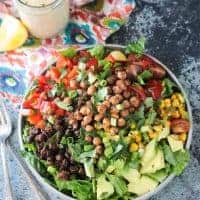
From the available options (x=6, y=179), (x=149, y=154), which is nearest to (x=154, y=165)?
(x=149, y=154)

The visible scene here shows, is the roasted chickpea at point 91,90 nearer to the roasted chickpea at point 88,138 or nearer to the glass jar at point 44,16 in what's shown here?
the roasted chickpea at point 88,138

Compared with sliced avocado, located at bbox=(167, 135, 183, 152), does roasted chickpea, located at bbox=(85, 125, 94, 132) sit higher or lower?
higher

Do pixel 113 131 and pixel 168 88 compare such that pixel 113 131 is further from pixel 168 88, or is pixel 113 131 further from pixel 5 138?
pixel 5 138

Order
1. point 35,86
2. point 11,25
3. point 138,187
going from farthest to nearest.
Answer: point 11,25, point 35,86, point 138,187

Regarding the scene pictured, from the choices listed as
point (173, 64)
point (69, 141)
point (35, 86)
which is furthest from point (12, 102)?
point (173, 64)

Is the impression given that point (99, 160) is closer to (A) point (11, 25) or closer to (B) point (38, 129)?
(B) point (38, 129)

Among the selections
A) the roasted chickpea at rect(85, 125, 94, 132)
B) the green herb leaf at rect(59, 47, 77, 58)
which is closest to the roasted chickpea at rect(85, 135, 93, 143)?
the roasted chickpea at rect(85, 125, 94, 132)

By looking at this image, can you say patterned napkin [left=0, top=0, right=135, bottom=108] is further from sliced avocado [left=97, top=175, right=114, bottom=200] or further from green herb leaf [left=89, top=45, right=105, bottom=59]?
sliced avocado [left=97, top=175, right=114, bottom=200]
